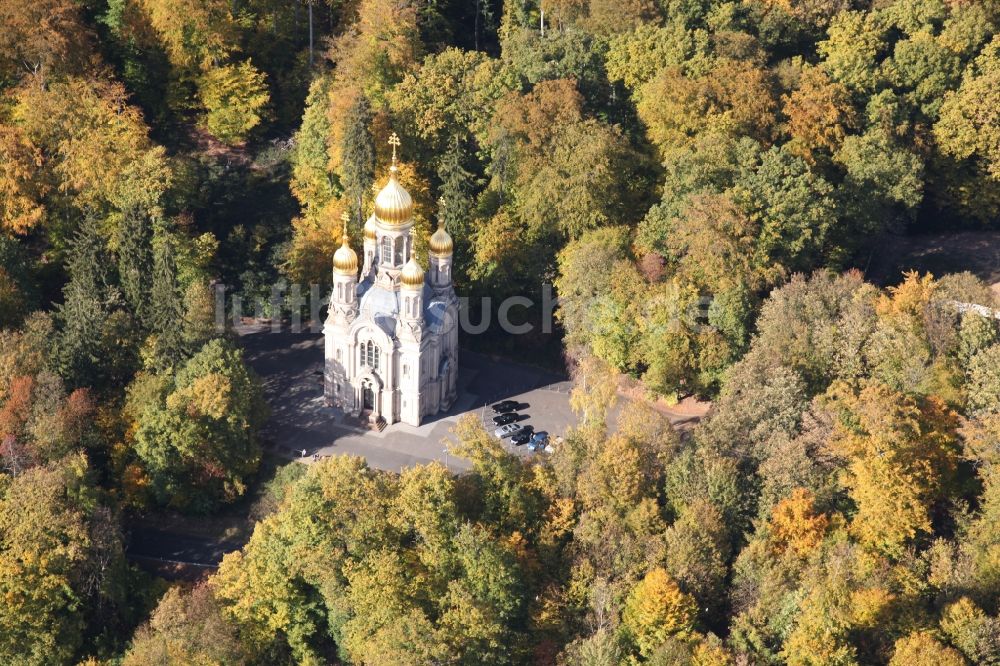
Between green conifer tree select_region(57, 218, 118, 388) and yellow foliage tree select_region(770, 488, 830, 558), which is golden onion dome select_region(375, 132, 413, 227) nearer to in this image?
green conifer tree select_region(57, 218, 118, 388)

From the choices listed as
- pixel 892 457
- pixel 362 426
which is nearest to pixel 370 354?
pixel 362 426

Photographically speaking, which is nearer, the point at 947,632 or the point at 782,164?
the point at 947,632

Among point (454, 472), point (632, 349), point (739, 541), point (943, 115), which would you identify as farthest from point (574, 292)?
point (943, 115)

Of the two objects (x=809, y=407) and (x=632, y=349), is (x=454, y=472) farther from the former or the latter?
(x=809, y=407)

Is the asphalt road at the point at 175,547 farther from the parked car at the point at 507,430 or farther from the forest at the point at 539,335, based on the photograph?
the parked car at the point at 507,430

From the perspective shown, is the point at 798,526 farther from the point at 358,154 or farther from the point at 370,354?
the point at 358,154
